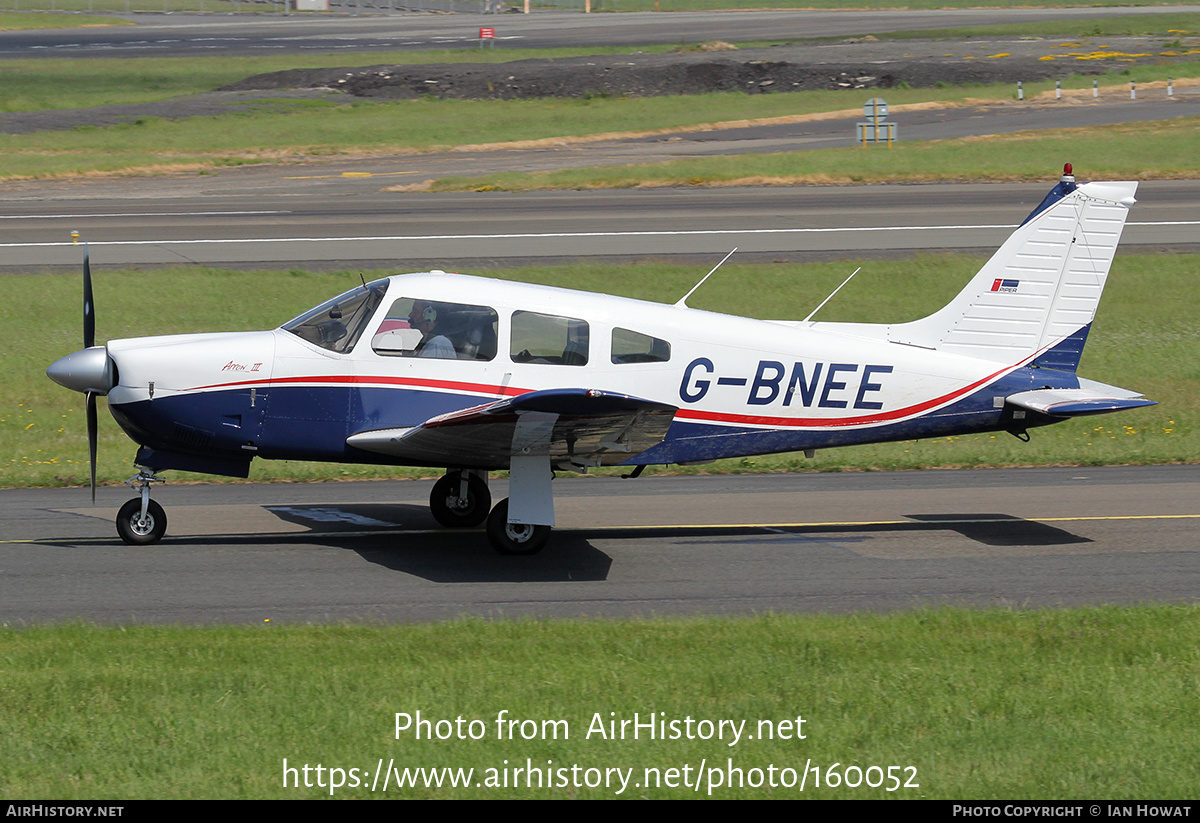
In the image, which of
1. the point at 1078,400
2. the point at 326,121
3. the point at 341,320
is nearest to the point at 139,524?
the point at 341,320

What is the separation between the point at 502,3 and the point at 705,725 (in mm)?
107789

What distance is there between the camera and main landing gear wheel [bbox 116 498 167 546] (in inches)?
451

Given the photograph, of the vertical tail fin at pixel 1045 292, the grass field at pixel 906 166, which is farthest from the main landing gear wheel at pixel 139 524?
the grass field at pixel 906 166

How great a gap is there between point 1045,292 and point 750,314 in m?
10.3

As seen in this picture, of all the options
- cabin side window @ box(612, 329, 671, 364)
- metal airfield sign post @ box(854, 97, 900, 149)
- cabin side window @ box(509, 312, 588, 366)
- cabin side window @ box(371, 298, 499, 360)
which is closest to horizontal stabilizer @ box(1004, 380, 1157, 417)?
cabin side window @ box(612, 329, 671, 364)

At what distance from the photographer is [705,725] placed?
22.8 feet

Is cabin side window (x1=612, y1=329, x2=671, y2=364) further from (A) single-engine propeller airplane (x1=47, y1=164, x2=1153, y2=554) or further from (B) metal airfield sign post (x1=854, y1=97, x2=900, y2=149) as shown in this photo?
(B) metal airfield sign post (x1=854, y1=97, x2=900, y2=149)

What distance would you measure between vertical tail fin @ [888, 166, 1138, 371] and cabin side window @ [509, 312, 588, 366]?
324 cm

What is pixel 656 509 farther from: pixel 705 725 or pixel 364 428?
pixel 705 725

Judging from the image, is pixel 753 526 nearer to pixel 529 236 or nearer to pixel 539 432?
pixel 539 432

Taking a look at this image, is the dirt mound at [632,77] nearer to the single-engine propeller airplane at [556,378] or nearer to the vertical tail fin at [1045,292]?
the vertical tail fin at [1045,292]

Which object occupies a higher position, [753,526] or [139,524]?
[139,524]


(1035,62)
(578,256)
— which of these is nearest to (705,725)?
(578,256)

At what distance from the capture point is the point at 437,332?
11.2 meters
